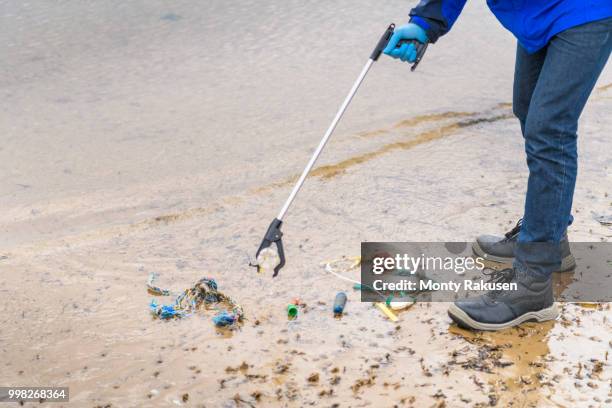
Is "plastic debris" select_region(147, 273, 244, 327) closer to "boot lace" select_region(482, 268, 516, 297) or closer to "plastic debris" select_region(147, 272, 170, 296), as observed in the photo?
"plastic debris" select_region(147, 272, 170, 296)

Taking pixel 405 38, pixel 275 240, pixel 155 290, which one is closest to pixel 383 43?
pixel 405 38

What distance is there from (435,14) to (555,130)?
681 mm

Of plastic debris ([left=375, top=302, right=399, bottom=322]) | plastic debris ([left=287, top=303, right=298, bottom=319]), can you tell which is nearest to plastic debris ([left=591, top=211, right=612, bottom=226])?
plastic debris ([left=375, top=302, right=399, bottom=322])

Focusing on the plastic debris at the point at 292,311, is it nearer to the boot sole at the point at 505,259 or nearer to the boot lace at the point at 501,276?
the boot lace at the point at 501,276

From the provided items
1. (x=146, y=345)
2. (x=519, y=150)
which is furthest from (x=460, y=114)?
(x=146, y=345)

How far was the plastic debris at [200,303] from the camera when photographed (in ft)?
10.4

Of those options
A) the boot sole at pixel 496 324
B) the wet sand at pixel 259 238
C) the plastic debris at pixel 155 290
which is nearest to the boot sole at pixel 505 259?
the wet sand at pixel 259 238

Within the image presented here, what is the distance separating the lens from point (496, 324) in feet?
9.93

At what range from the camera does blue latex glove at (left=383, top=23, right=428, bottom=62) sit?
313 cm

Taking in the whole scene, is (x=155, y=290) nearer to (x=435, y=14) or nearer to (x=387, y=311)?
(x=387, y=311)

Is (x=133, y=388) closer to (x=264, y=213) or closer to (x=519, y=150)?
(x=264, y=213)

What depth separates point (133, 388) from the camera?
9.12 feet

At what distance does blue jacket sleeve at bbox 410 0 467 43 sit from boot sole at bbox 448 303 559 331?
1.10 m

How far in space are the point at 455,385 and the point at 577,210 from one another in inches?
64.8
